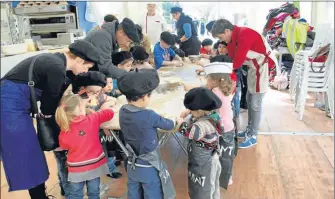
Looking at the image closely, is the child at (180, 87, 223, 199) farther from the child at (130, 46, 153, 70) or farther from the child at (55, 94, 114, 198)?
the child at (130, 46, 153, 70)

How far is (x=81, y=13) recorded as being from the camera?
3338mm

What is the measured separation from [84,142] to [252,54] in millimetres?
1592

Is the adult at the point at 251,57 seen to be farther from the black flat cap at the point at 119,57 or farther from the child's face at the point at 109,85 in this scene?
the child's face at the point at 109,85

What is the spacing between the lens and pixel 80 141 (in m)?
1.57

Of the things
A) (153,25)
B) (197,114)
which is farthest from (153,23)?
(197,114)

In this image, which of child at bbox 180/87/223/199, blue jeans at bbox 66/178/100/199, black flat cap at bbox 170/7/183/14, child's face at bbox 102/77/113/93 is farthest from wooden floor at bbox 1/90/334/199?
black flat cap at bbox 170/7/183/14

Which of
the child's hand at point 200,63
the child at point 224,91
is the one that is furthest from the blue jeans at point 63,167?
the child's hand at point 200,63

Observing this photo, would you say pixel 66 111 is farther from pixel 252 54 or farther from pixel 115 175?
pixel 252 54

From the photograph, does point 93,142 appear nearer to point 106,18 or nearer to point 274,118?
point 106,18

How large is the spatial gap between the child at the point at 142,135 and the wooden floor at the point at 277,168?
0.56 meters

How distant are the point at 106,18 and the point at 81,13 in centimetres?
77

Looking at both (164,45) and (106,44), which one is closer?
(106,44)

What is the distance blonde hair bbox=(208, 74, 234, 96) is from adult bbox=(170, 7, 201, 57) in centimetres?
209

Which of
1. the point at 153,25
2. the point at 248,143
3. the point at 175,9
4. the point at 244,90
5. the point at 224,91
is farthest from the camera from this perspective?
the point at 153,25
